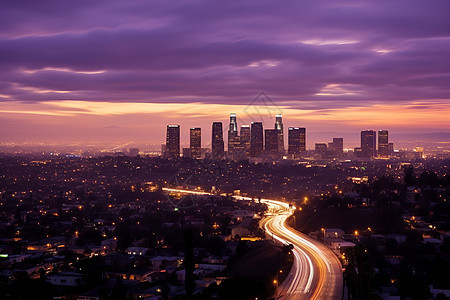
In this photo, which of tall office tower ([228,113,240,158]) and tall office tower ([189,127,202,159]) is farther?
tall office tower ([189,127,202,159])

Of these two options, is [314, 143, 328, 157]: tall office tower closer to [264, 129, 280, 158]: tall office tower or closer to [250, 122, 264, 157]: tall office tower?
[264, 129, 280, 158]: tall office tower

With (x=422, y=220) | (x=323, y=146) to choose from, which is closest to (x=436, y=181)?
(x=422, y=220)

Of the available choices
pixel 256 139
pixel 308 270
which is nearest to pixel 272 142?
pixel 256 139

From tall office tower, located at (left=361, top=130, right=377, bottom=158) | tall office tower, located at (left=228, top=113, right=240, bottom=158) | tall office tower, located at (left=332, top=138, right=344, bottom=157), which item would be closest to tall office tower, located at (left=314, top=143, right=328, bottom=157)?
tall office tower, located at (left=332, top=138, right=344, bottom=157)

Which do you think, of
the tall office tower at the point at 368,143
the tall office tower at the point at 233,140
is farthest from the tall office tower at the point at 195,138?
the tall office tower at the point at 368,143

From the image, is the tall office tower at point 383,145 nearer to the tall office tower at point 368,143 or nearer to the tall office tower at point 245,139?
the tall office tower at point 368,143

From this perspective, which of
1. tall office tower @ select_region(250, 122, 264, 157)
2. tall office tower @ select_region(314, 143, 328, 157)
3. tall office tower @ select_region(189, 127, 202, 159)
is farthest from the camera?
tall office tower @ select_region(314, 143, 328, 157)

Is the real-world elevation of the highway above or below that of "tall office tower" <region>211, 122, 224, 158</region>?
below
